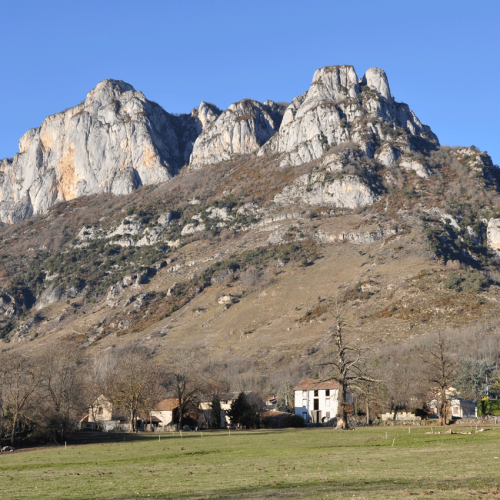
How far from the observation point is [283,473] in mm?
24703

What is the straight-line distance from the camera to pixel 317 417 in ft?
325

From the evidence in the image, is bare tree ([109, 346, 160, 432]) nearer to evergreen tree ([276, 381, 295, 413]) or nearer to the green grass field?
evergreen tree ([276, 381, 295, 413])

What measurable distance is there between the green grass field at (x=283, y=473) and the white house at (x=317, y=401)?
6068 cm

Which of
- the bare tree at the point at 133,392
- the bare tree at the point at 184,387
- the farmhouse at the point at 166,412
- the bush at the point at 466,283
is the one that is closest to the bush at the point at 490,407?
the bare tree at the point at 184,387

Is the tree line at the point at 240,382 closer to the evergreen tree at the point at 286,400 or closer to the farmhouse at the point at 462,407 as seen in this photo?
the evergreen tree at the point at 286,400

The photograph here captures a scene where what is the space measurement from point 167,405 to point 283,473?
68.2 metres

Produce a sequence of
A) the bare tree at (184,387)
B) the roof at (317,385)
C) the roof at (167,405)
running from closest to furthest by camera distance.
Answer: the bare tree at (184,387), the roof at (167,405), the roof at (317,385)

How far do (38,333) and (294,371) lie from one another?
108m

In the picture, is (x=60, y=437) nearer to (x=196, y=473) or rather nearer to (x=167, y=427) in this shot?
(x=167, y=427)

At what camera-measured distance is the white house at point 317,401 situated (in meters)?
98.4

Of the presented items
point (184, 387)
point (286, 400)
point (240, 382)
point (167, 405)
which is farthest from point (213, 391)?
point (240, 382)

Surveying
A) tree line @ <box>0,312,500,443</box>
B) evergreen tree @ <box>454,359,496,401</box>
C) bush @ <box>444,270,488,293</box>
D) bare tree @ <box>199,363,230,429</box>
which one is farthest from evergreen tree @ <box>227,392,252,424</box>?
bush @ <box>444,270,488,293</box>

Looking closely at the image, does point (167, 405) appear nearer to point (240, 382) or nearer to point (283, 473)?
point (240, 382)

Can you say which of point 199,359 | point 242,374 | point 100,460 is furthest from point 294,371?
point 100,460
